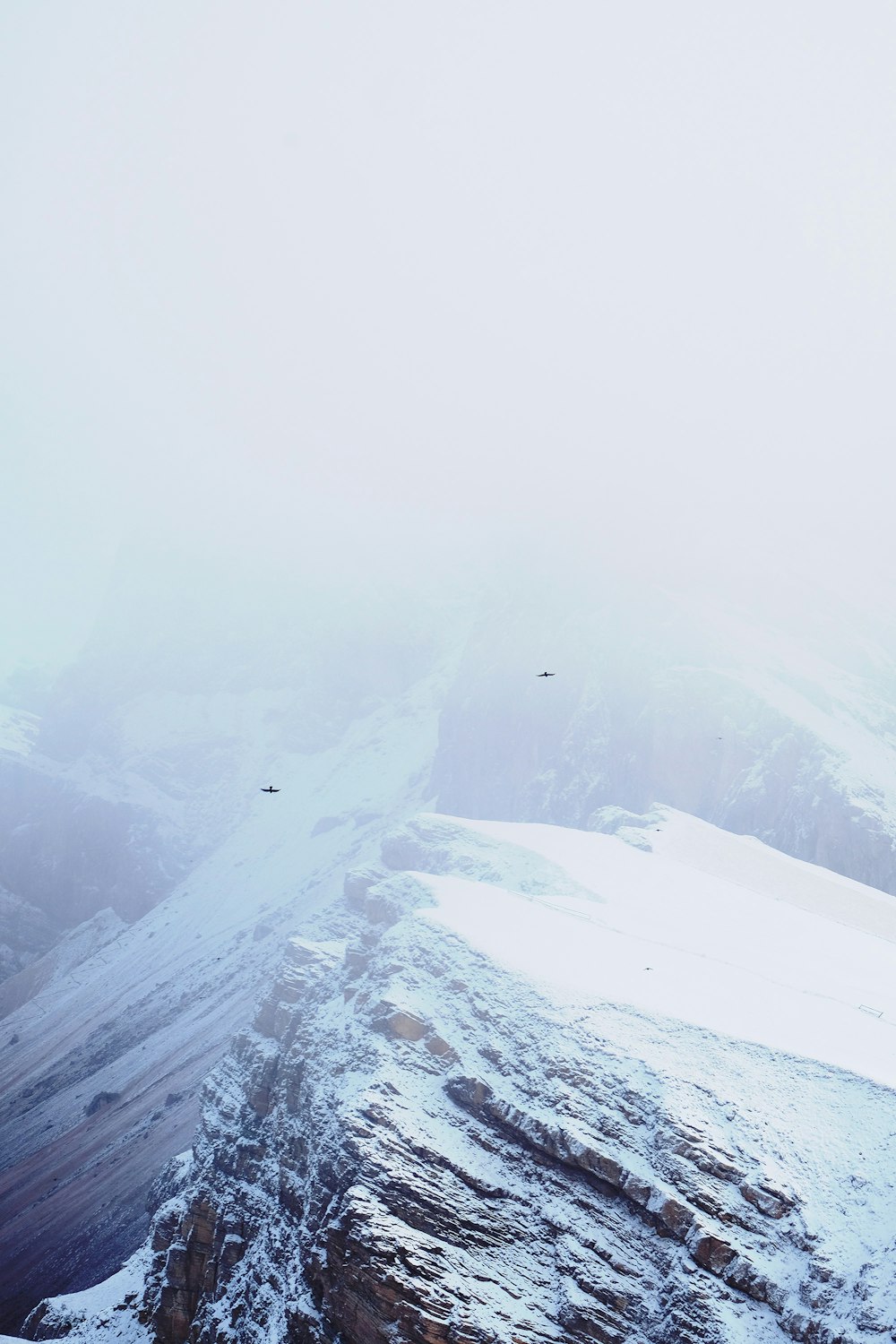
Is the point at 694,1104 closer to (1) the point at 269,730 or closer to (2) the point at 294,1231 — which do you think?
(2) the point at 294,1231

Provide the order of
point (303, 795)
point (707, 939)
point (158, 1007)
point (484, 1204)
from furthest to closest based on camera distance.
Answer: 1. point (303, 795)
2. point (158, 1007)
3. point (707, 939)
4. point (484, 1204)

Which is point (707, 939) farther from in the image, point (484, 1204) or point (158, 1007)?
point (158, 1007)

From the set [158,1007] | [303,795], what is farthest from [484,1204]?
[303,795]

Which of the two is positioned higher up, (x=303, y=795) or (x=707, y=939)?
(x=707, y=939)

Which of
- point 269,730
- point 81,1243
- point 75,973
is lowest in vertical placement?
point 75,973

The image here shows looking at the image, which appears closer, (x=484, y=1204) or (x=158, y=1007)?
(x=484, y=1204)

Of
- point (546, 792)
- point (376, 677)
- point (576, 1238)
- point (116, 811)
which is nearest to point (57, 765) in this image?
point (116, 811)
